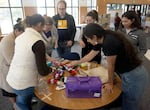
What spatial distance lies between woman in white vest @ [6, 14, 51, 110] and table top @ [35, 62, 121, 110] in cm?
15

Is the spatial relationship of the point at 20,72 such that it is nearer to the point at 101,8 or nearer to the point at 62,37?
the point at 62,37

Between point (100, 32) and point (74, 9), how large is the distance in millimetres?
5309

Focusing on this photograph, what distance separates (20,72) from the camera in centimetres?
148

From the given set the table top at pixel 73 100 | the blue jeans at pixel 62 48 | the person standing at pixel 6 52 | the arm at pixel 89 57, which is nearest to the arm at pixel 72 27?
the blue jeans at pixel 62 48

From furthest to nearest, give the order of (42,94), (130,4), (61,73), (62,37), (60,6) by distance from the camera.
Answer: (130,4) < (62,37) < (60,6) < (61,73) < (42,94)

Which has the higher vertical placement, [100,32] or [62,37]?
[100,32]

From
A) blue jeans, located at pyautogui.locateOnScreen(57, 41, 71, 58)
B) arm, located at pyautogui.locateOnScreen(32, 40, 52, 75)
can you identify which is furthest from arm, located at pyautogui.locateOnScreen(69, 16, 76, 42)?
arm, located at pyautogui.locateOnScreen(32, 40, 52, 75)

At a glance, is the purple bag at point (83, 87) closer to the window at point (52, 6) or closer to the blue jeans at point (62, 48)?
the blue jeans at point (62, 48)

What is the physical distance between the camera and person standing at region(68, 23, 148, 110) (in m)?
1.45

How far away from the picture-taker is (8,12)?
5.39 metres

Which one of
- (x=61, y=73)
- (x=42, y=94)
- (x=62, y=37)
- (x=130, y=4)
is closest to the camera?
(x=42, y=94)

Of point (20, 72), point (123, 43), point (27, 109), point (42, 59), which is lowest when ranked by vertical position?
point (27, 109)

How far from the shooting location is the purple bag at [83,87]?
1.43m


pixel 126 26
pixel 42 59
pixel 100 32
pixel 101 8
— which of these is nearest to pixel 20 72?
pixel 42 59
